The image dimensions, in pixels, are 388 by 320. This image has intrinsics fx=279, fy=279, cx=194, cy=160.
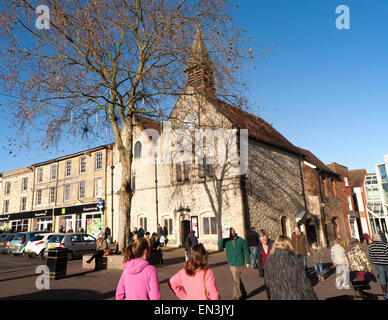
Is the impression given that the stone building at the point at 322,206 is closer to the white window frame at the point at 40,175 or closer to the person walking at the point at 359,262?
the person walking at the point at 359,262

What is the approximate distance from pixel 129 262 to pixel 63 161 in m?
32.7

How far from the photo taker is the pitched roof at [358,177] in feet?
143

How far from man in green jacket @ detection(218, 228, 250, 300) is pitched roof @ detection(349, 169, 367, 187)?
141 ft

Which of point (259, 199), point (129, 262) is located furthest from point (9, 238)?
point (129, 262)

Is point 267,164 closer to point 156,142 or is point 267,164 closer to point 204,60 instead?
point 156,142

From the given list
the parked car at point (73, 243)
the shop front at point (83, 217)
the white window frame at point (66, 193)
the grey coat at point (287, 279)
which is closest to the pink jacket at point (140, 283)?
the grey coat at point (287, 279)

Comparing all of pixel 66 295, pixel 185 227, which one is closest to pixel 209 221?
pixel 185 227

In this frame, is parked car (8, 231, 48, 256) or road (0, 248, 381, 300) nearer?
road (0, 248, 381, 300)

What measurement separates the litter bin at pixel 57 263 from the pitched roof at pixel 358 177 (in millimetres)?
44185

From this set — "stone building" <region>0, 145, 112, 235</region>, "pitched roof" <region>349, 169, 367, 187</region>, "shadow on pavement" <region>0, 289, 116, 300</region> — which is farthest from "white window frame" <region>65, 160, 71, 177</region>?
"pitched roof" <region>349, 169, 367, 187</region>

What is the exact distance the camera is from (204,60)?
1248cm

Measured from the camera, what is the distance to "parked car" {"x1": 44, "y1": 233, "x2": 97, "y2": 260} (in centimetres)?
1535

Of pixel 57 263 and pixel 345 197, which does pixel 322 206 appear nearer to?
pixel 345 197

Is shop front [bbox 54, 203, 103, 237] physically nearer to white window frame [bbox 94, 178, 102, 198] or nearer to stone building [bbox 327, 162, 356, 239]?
white window frame [bbox 94, 178, 102, 198]
